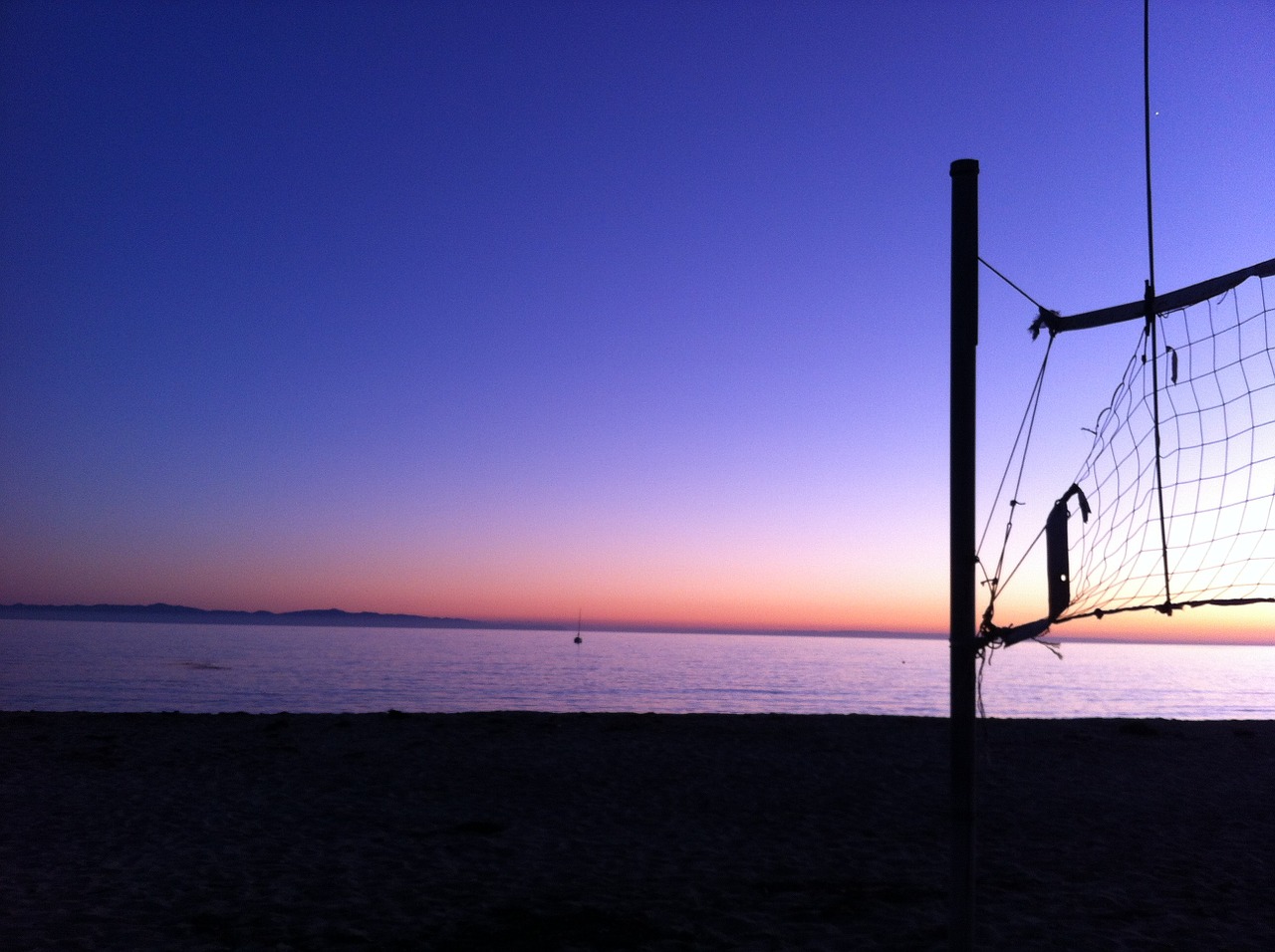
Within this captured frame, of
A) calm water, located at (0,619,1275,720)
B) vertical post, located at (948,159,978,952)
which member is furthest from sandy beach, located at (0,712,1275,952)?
calm water, located at (0,619,1275,720)

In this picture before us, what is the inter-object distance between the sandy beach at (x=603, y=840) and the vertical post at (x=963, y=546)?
96cm

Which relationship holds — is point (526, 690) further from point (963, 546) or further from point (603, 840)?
point (963, 546)

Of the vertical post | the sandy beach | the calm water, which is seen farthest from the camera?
the calm water

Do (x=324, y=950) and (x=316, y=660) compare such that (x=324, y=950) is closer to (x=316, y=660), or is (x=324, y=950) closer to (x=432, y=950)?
(x=432, y=950)

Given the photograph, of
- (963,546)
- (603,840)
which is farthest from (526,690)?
(963,546)

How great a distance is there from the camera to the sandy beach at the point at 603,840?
6.87 metres

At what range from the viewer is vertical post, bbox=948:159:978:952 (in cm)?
415

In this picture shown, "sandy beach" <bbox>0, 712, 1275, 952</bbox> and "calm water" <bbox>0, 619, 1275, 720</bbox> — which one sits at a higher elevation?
"sandy beach" <bbox>0, 712, 1275, 952</bbox>

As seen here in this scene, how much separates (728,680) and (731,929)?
58.2 metres

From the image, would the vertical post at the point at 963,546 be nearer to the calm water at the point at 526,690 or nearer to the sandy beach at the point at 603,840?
the sandy beach at the point at 603,840

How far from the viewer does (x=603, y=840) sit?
9.98 metres

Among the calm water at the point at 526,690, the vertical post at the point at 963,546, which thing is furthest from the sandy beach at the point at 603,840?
the calm water at the point at 526,690

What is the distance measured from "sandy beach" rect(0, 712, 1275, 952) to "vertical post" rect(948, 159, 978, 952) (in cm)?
96

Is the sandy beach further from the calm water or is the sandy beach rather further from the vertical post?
the calm water
